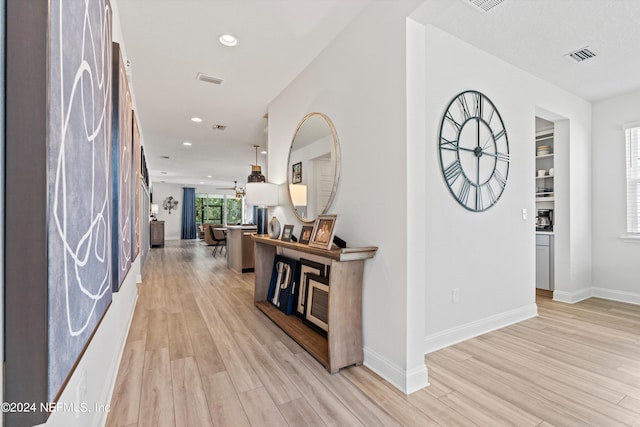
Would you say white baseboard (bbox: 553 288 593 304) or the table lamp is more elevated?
the table lamp

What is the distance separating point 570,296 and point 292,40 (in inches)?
169

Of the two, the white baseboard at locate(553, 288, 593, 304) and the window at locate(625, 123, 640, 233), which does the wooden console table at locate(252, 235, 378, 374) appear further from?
the window at locate(625, 123, 640, 233)

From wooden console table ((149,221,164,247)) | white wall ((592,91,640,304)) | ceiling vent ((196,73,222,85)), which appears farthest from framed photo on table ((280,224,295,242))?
wooden console table ((149,221,164,247))

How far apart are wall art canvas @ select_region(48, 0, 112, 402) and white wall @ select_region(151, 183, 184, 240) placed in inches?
523

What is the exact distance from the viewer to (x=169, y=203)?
1351cm

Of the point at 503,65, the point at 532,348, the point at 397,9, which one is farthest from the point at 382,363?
the point at 503,65

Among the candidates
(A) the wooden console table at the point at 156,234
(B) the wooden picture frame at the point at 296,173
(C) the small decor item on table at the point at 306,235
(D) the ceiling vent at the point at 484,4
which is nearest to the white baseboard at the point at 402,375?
(C) the small decor item on table at the point at 306,235

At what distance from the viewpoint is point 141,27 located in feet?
8.06

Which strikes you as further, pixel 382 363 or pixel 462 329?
pixel 462 329

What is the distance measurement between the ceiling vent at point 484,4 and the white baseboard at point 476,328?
245cm

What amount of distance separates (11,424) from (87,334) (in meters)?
0.49

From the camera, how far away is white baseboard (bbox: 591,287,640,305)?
12.2ft

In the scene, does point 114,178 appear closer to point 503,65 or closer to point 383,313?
point 383,313

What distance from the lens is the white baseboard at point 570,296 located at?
12.3 ft
